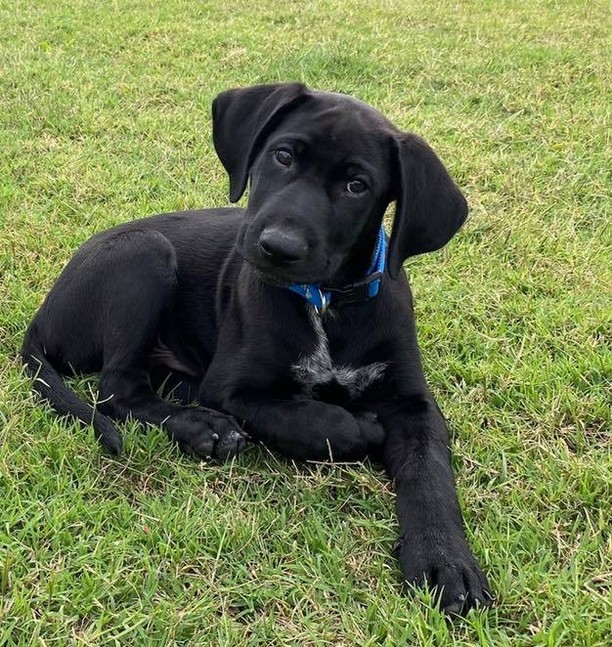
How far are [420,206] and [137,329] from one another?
48.4 inches

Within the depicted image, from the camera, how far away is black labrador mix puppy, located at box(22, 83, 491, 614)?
2.63 m

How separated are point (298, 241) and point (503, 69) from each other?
574cm

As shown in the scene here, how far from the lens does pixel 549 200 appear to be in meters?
5.05

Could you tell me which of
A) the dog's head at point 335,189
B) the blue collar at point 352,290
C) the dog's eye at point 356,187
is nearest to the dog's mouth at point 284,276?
the dog's head at point 335,189

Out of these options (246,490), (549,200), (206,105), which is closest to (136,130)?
(206,105)

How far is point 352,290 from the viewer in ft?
9.64

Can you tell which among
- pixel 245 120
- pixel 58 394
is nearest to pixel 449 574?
pixel 58 394

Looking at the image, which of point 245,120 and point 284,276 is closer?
point 284,276

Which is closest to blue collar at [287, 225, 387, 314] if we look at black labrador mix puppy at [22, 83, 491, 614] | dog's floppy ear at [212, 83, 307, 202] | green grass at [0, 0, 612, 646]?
black labrador mix puppy at [22, 83, 491, 614]

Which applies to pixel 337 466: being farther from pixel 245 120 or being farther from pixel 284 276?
pixel 245 120

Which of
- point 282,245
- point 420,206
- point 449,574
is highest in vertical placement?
point 420,206

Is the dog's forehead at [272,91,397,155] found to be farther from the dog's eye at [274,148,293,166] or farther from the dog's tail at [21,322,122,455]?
the dog's tail at [21,322,122,455]

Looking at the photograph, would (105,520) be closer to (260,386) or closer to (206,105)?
(260,386)

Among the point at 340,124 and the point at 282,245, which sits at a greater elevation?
the point at 340,124
